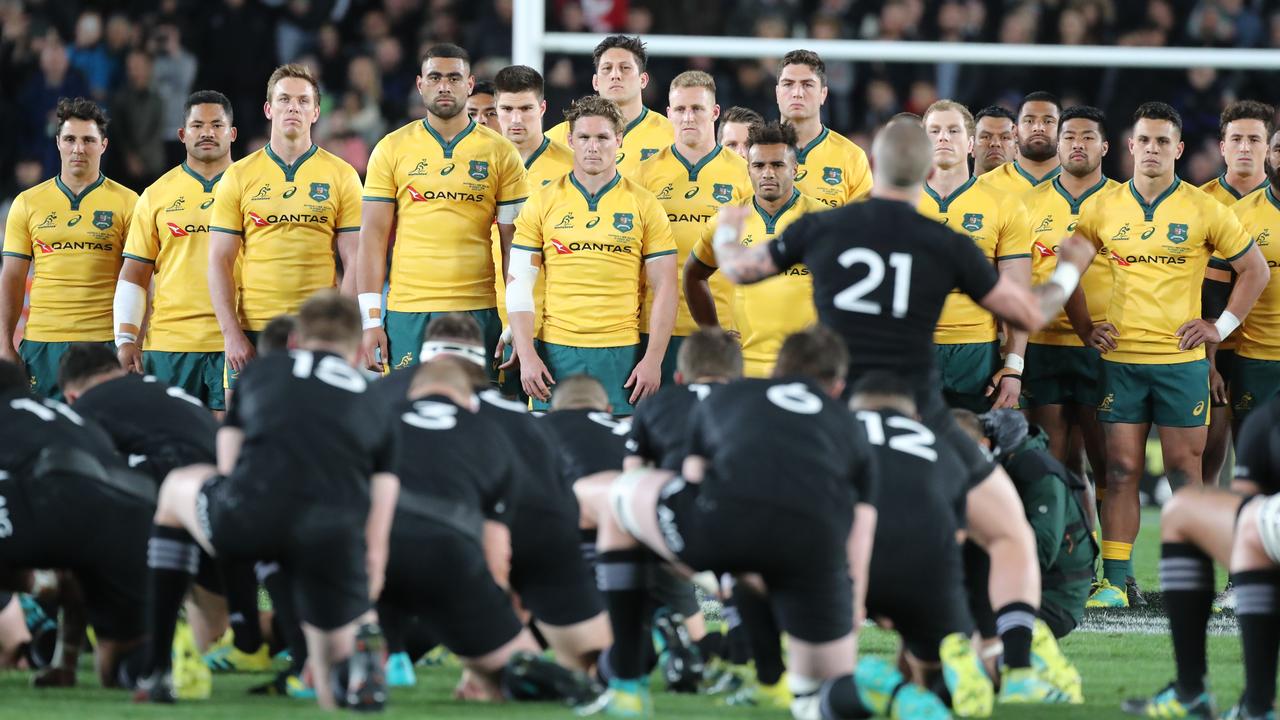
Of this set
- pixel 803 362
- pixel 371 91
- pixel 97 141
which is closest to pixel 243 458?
pixel 803 362

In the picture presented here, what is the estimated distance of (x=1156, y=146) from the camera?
9.39m

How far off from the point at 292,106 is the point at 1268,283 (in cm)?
530

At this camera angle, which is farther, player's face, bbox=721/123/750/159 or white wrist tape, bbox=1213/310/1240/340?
player's face, bbox=721/123/750/159

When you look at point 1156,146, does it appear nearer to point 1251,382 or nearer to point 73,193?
point 1251,382

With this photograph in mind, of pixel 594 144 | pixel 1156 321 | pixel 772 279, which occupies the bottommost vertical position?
pixel 1156 321

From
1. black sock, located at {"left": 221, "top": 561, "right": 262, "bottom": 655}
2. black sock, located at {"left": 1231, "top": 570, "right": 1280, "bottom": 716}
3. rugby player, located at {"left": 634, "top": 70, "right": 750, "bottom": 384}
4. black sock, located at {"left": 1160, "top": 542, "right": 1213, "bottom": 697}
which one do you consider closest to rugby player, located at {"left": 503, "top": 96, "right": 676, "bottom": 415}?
rugby player, located at {"left": 634, "top": 70, "right": 750, "bottom": 384}

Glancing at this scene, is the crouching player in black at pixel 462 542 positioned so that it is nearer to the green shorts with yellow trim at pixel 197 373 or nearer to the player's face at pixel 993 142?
the green shorts with yellow trim at pixel 197 373

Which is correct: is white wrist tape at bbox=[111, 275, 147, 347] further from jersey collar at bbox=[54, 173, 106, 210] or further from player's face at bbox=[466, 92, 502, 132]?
player's face at bbox=[466, 92, 502, 132]

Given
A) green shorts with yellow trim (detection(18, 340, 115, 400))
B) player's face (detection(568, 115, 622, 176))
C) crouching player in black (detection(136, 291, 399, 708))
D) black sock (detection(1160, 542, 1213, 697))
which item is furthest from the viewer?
green shorts with yellow trim (detection(18, 340, 115, 400))

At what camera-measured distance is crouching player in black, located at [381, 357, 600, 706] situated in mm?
6023

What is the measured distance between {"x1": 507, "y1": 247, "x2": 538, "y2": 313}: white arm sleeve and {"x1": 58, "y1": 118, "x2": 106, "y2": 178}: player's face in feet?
8.07

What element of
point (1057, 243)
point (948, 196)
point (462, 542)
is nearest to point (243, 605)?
point (462, 542)

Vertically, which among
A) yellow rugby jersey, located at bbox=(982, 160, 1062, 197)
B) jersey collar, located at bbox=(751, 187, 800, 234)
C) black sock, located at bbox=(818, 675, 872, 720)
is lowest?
black sock, located at bbox=(818, 675, 872, 720)

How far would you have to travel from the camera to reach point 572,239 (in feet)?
30.3
